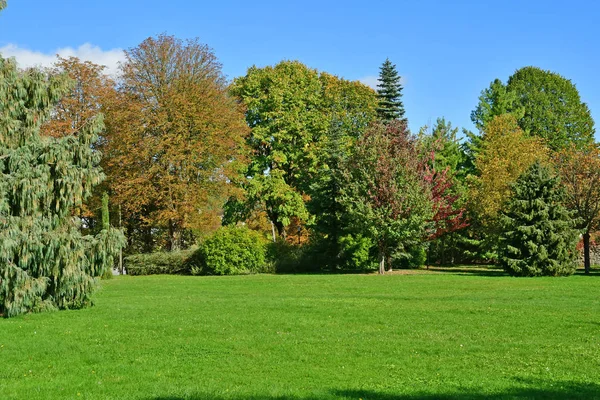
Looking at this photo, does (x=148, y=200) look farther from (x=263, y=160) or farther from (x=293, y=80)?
(x=293, y=80)

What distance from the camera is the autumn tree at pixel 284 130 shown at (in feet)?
143

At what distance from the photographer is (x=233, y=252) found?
119 ft

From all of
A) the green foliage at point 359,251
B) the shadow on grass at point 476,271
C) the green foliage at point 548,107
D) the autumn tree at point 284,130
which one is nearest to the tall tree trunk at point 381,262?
the green foliage at point 359,251

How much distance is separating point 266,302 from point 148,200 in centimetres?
2144

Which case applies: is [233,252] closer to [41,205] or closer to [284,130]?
[284,130]

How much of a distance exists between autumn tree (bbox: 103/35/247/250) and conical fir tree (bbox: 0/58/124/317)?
18.9 m

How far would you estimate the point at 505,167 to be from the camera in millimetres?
38156

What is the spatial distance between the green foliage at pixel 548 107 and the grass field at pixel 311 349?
36.2 m

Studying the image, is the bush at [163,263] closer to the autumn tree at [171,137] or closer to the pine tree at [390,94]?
the autumn tree at [171,137]

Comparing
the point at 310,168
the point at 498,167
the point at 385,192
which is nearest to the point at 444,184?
the point at 498,167

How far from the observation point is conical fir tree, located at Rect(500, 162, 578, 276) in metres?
31.0

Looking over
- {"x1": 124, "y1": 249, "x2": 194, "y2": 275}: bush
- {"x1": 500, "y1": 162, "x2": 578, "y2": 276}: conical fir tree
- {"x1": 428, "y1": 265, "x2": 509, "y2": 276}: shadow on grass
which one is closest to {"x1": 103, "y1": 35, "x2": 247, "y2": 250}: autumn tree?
{"x1": 124, "y1": 249, "x2": 194, "y2": 275}: bush

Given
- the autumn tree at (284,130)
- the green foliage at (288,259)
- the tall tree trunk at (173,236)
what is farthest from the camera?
the autumn tree at (284,130)

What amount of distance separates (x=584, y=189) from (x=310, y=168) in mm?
17946
